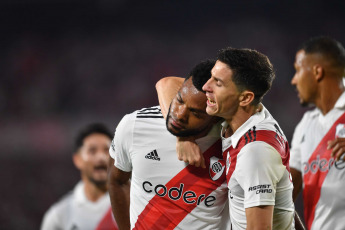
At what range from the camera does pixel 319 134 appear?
359 cm

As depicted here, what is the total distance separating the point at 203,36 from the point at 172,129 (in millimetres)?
6159

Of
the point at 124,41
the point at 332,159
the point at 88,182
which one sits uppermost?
the point at 124,41

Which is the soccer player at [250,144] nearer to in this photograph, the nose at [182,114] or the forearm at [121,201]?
the nose at [182,114]

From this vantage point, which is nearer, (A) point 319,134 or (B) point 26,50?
(A) point 319,134

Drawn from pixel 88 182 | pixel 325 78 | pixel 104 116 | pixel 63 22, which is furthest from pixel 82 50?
pixel 325 78

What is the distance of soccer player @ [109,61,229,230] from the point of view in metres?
2.54

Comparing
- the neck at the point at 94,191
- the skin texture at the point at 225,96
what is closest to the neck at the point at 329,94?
the skin texture at the point at 225,96

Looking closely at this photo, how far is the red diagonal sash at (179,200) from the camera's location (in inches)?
100

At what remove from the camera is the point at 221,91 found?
2273 mm

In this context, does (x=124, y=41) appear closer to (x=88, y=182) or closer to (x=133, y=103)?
(x=133, y=103)

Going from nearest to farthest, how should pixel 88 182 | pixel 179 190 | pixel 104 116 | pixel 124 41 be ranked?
pixel 179 190 < pixel 88 182 < pixel 104 116 < pixel 124 41

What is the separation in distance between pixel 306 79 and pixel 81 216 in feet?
8.08

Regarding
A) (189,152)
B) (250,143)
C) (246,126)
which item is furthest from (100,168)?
(250,143)

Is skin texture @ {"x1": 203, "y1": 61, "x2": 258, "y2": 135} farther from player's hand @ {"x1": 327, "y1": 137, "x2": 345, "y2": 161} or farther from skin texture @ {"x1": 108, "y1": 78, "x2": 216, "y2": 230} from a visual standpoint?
player's hand @ {"x1": 327, "y1": 137, "x2": 345, "y2": 161}
